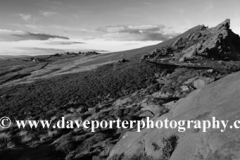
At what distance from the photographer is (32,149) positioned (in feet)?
68.8

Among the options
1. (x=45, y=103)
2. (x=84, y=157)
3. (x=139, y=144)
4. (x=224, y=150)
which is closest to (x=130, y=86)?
(x=45, y=103)

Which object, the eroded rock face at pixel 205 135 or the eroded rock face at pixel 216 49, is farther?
the eroded rock face at pixel 216 49

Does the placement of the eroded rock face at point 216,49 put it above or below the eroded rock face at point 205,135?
above

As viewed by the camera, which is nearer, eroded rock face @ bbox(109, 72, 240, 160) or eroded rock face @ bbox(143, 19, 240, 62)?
eroded rock face @ bbox(109, 72, 240, 160)

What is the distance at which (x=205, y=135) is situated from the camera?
30.3ft

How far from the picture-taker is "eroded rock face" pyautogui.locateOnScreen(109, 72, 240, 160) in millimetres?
8031

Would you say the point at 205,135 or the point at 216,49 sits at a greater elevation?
the point at 216,49

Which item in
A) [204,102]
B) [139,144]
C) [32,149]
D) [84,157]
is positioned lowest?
[32,149]

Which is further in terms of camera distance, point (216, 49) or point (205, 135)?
point (216, 49)

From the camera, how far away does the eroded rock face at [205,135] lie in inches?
316

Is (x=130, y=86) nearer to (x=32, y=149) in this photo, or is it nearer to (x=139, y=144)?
(x=32, y=149)

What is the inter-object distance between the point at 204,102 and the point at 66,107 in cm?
2631

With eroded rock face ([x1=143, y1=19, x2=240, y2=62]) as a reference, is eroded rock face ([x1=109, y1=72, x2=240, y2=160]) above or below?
below

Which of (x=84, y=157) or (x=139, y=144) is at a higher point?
(x=139, y=144)
